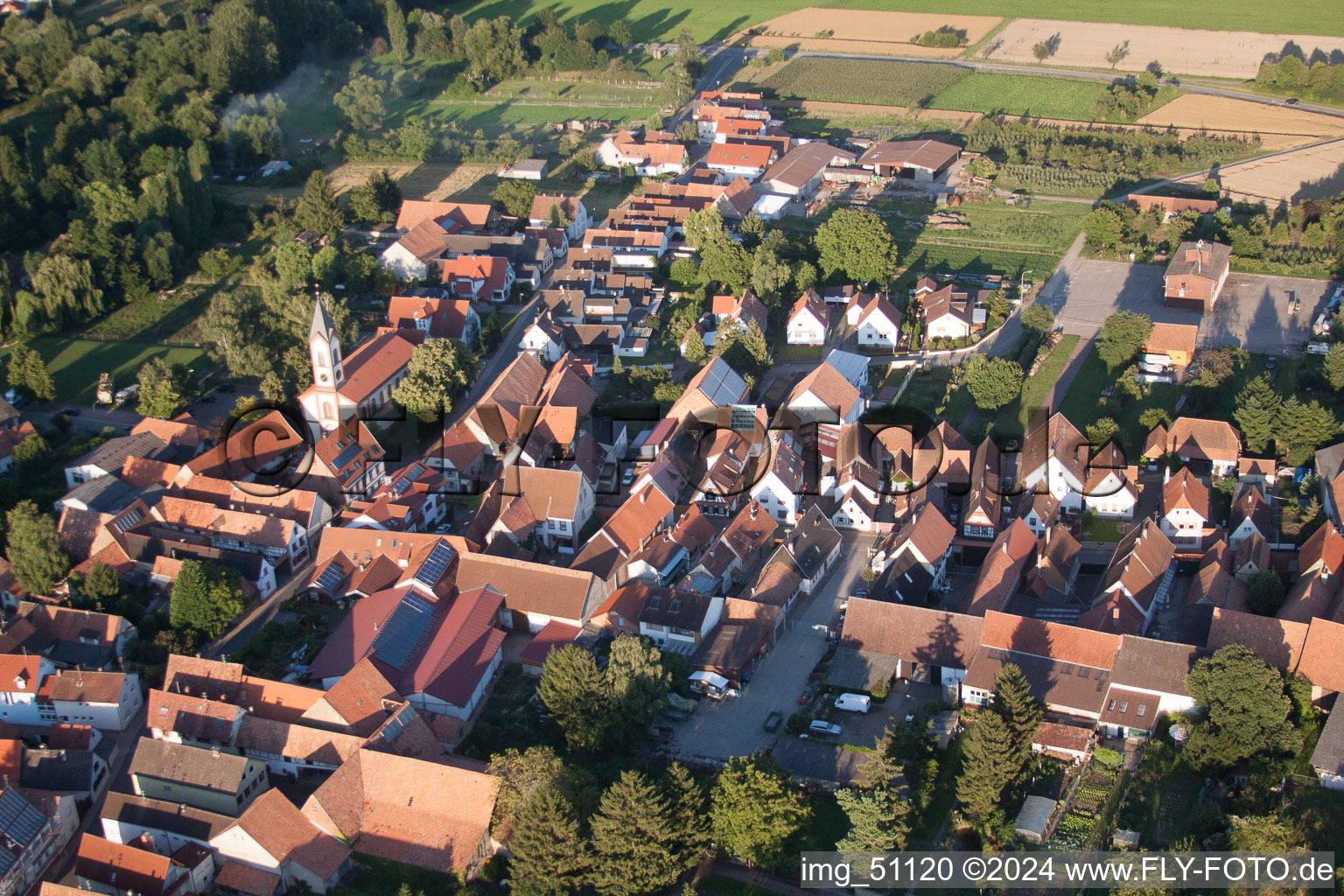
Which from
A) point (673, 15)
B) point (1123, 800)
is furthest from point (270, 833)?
point (673, 15)

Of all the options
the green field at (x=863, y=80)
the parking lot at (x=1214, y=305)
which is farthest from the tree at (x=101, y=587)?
the green field at (x=863, y=80)

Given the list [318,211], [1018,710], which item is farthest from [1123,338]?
[318,211]

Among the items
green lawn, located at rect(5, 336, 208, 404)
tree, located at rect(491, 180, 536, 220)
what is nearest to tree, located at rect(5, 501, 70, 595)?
green lawn, located at rect(5, 336, 208, 404)

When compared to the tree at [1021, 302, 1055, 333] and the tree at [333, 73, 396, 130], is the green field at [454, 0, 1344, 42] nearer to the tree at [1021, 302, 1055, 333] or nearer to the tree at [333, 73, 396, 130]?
the tree at [333, 73, 396, 130]

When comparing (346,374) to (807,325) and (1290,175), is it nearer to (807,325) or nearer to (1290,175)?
(807,325)

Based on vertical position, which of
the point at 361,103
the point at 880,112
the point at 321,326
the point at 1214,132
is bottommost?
the point at 1214,132

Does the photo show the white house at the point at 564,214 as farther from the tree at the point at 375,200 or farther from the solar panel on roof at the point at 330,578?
the solar panel on roof at the point at 330,578
